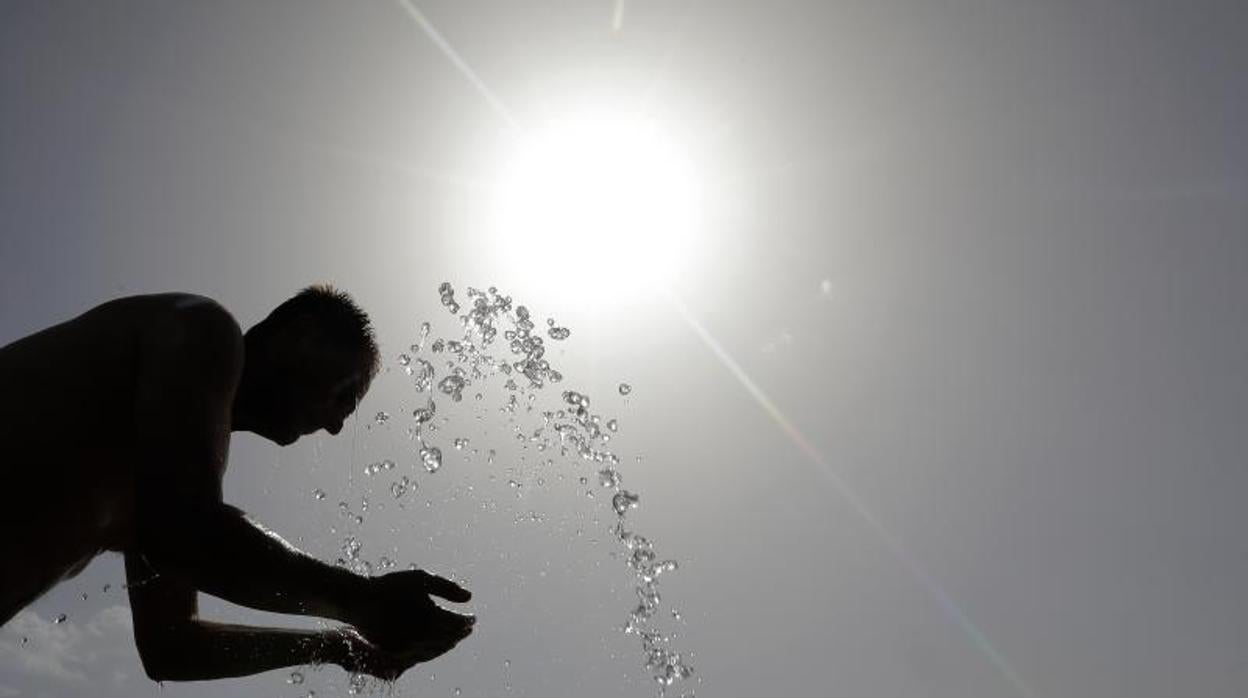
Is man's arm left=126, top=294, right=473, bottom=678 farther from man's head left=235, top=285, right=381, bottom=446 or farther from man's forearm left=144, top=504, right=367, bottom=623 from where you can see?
man's head left=235, top=285, right=381, bottom=446

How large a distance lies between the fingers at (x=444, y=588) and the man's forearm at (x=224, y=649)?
117 centimetres

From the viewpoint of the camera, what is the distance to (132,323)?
9.01 feet

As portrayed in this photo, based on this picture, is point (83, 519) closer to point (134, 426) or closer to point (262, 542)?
point (134, 426)

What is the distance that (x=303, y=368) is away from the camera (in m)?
3.16

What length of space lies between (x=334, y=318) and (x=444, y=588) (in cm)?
111

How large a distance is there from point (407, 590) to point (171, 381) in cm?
87

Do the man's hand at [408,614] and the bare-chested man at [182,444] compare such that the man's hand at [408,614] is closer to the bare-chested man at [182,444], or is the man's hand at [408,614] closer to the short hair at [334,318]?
the bare-chested man at [182,444]

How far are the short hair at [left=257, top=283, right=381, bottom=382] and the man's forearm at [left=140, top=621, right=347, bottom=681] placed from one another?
3.75ft

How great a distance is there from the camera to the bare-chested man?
2.39 meters

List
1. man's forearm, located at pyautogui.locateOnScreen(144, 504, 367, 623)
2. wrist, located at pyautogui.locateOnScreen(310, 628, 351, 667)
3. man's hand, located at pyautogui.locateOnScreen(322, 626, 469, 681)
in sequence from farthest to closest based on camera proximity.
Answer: wrist, located at pyautogui.locateOnScreen(310, 628, 351, 667) → man's hand, located at pyautogui.locateOnScreen(322, 626, 469, 681) → man's forearm, located at pyautogui.locateOnScreen(144, 504, 367, 623)

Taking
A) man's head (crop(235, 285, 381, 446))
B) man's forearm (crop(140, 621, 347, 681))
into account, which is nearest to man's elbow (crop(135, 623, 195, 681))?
man's forearm (crop(140, 621, 347, 681))

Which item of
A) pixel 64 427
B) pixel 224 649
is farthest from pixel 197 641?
pixel 64 427

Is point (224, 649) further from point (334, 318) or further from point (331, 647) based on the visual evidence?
point (334, 318)

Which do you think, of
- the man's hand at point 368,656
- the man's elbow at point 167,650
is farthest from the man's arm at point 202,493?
the man's elbow at point 167,650
